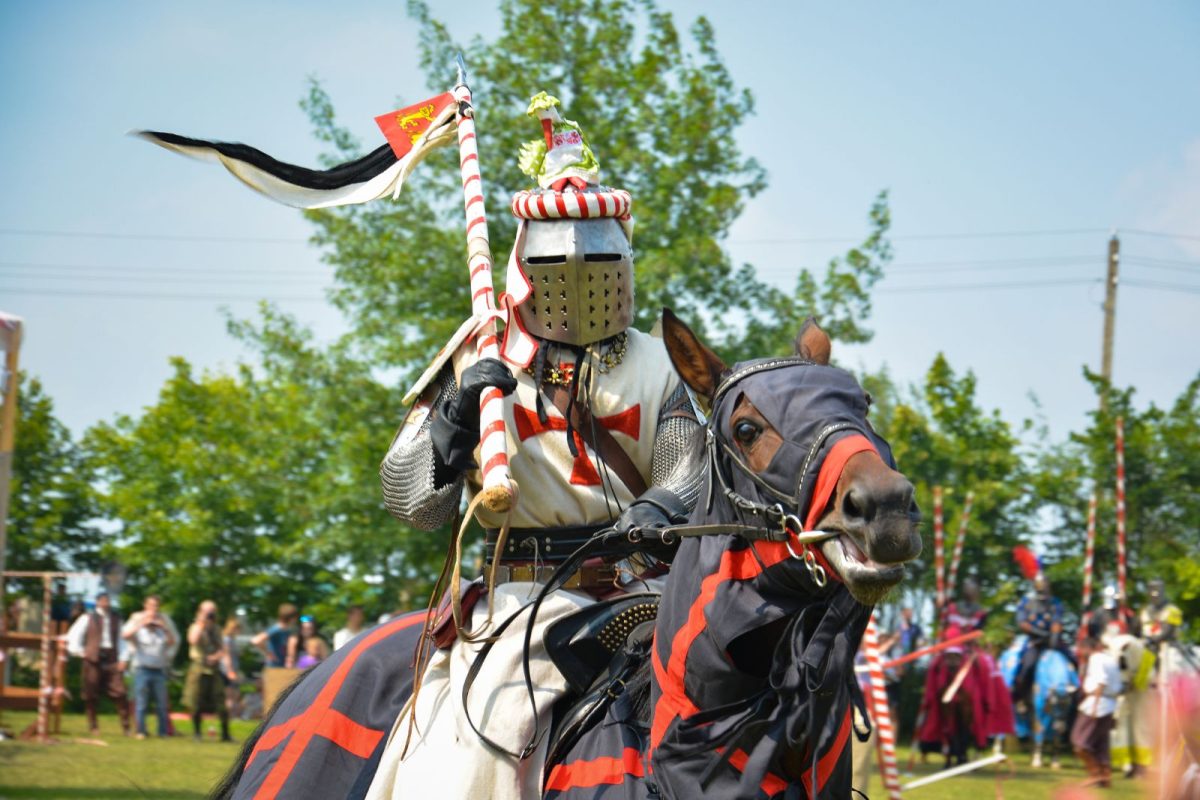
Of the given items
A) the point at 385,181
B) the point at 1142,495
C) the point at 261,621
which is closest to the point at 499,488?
the point at 385,181

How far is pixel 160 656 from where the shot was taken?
52.3ft

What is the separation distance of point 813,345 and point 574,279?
123cm

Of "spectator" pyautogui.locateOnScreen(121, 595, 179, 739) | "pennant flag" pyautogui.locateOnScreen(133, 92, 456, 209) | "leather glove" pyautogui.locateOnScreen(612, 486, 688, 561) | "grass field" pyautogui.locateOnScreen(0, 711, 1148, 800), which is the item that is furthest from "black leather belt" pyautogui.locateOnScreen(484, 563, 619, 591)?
"spectator" pyautogui.locateOnScreen(121, 595, 179, 739)

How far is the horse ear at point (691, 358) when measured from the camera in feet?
11.6

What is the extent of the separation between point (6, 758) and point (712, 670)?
38.9ft

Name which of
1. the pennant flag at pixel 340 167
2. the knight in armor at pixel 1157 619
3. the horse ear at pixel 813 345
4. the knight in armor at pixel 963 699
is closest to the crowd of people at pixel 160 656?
the knight in armor at pixel 963 699

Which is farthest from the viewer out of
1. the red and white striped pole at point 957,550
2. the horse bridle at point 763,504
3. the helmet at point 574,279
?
the red and white striped pole at point 957,550

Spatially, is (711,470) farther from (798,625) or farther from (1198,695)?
(1198,695)

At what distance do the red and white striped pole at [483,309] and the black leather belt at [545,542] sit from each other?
0.36 m

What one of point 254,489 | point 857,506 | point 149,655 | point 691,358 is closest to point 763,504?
point 857,506

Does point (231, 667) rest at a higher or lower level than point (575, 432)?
lower

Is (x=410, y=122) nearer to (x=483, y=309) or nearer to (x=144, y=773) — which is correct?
(x=483, y=309)

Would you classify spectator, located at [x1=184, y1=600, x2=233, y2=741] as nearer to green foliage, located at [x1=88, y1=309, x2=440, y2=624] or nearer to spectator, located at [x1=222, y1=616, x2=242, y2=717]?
spectator, located at [x1=222, y1=616, x2=242, y2=717]

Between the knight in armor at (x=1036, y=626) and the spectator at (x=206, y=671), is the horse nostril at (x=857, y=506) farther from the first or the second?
the knight in armor at (x=1036, y=626)
